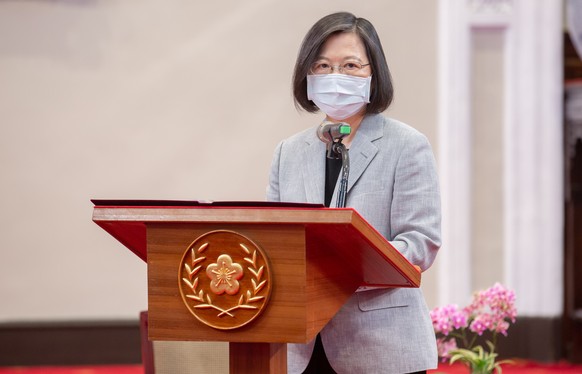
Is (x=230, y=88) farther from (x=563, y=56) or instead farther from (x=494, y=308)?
→ (x=494, y=308)

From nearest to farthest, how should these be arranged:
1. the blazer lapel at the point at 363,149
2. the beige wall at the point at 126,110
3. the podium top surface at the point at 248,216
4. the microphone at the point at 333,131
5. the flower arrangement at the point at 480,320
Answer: the podium top surface at the point at 248,216
the microphone at the point at 333,131
the blazer lapel at the point at 363,149
the flower arrangement at the point at 480,320
the beige wall at the point at 126,110

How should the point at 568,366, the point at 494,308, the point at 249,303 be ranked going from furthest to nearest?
the point at 568,366 → the point at 494,308 → the point at 249,303

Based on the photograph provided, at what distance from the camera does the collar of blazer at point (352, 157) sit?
7.28 ft

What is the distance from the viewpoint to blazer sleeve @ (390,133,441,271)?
82.9 inches

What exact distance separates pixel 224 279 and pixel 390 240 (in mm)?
607

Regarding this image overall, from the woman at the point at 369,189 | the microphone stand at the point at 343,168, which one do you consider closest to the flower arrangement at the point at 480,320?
the woman at the point at 369,189

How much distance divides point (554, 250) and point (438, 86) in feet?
4.12

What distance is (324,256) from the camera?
183 cm

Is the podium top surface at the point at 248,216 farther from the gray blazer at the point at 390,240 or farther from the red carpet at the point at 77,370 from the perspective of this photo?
the red carpet at the point at 77,370

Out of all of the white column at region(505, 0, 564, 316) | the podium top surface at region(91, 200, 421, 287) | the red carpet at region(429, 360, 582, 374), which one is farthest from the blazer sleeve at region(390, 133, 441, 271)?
the white column at region(505, 0, 564, 316)

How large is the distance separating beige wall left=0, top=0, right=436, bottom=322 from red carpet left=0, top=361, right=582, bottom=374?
1.06 ft

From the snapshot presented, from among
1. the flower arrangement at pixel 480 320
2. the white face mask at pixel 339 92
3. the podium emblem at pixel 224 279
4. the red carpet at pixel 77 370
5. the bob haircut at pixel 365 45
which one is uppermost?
the bob haircut at pixel 365 45

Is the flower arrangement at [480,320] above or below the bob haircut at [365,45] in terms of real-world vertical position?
below

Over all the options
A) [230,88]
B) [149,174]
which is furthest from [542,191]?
[149,174]
